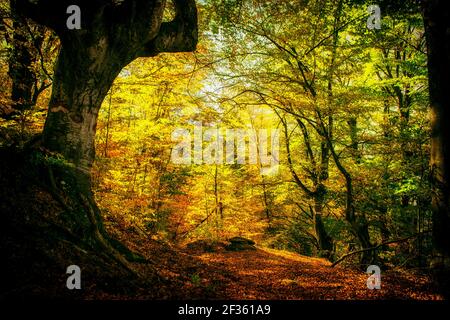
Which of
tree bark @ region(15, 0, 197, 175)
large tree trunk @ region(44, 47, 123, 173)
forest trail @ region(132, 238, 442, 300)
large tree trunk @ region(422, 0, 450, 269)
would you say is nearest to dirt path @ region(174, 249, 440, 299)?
forest trail @ region(132, 238, 442, 300)

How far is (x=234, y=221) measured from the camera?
770 inches

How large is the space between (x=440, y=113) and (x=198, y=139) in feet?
46.2

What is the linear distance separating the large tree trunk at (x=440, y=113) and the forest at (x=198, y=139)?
0.06 feet

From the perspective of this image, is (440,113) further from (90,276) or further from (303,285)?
(90,276)

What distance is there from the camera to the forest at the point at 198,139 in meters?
4.27

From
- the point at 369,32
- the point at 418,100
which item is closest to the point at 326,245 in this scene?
the point at 418,100

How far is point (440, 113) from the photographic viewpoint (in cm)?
383

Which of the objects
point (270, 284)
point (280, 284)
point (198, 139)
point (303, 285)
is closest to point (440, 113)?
point (303, 285)

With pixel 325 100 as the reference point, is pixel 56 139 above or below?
below

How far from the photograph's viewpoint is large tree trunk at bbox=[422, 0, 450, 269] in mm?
3713

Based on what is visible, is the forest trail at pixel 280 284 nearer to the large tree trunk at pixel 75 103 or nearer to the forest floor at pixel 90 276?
the forest floor at pixel 90 276

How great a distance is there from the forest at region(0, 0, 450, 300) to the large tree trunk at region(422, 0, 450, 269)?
0.02 metres
